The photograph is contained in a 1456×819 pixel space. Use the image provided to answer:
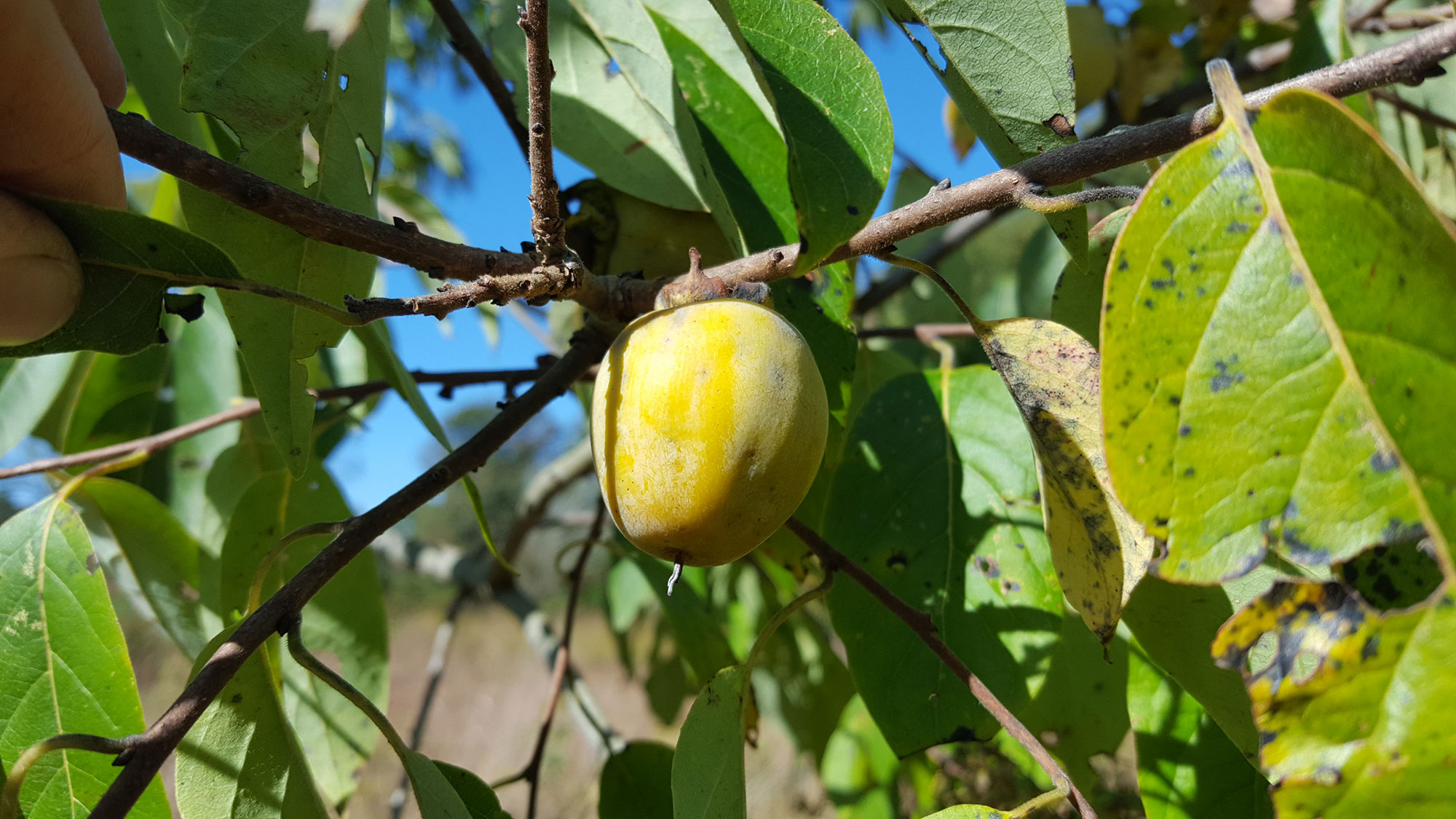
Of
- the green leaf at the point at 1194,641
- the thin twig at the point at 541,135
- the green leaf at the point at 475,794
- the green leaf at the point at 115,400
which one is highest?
the green leaf at the point at 115,400

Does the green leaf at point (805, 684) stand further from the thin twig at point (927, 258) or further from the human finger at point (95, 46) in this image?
the human finger at point (95, 46)

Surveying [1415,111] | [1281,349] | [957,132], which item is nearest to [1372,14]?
[1415,111]

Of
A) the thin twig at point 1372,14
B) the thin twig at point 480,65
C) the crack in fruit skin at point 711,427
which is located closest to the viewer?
the crack in fruit skin at point 711,427

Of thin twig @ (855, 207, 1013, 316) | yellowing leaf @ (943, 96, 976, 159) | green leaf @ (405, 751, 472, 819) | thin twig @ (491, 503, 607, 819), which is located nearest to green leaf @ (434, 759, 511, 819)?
green leaf @ (405, 751, 472, 819)

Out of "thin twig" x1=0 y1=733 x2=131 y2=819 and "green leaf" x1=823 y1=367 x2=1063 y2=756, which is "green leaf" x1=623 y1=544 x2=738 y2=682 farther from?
"thin twig" x1=0 y1=733 x2=131 y2=819

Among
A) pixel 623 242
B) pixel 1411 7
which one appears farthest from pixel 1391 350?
pixel 1411 7

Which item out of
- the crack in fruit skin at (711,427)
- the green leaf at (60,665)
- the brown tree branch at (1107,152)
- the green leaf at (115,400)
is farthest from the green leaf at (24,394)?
the brown tree branch at (1107,152)

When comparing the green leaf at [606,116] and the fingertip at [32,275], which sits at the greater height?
the green leaf at [606,116]
